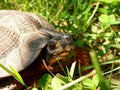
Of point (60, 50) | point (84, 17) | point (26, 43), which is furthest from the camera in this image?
point (84, 17)

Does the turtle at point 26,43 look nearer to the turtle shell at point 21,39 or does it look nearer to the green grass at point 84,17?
the turtle shell at point 21,39

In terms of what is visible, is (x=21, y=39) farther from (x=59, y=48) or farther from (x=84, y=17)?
(x=84, y=17)

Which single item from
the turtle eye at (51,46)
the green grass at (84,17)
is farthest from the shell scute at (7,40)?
the green grass at (84,17)

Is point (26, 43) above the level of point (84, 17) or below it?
above

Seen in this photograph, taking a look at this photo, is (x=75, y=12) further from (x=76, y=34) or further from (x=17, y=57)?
(x=17, y=57)

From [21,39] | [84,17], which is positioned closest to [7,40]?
[21,39]

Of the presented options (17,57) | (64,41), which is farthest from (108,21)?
Result: (17,57)

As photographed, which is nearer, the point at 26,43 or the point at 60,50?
the point at 60,50
